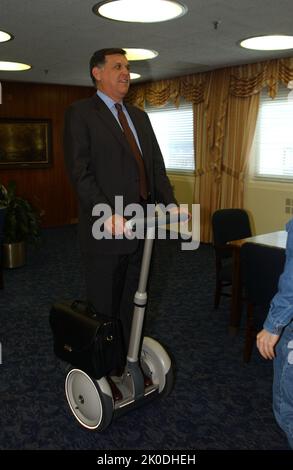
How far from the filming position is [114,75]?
6.77 feet

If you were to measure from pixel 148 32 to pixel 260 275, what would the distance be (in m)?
2.71

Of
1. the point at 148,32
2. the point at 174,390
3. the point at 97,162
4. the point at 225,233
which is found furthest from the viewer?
the point at 148,32

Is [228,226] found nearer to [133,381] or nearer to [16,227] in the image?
[133,381]

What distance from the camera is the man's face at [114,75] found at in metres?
2.06

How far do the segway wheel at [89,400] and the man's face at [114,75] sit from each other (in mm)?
1327

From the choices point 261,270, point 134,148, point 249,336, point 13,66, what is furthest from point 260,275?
point 13,66

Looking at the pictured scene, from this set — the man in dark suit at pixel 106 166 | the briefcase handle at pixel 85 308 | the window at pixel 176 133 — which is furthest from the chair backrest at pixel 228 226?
the window at pixel 176 133

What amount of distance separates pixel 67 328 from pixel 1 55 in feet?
13.8

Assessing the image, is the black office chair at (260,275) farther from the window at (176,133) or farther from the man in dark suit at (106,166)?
the window at (176,133)

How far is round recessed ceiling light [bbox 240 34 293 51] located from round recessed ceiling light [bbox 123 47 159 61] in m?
1.02

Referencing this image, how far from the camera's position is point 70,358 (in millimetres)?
2068

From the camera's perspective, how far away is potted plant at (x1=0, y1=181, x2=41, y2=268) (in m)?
5.20

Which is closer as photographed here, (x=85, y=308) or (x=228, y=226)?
(x=85, y=308)
